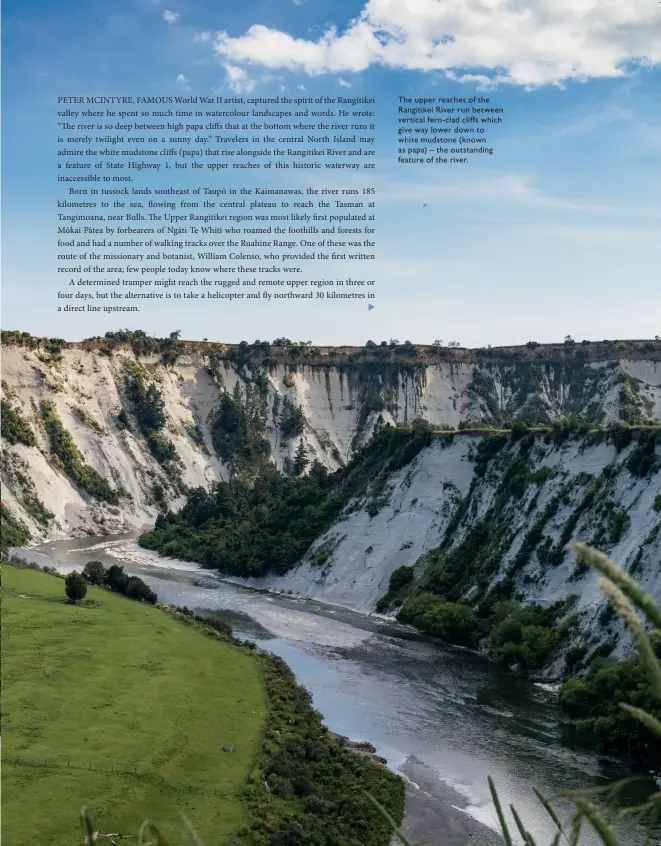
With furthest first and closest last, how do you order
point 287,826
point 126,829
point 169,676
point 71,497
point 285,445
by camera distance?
point 285,445 → point 71,497 → point 169,676 → point 287,826 → point 126,829

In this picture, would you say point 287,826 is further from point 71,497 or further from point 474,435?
point 71,497

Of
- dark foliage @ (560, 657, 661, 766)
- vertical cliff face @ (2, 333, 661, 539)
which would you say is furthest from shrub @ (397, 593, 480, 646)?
vertical cliff face @ (2, 333, 661, 539)

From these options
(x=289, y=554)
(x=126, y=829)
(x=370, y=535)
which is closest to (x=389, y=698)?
(x=126, y=829)

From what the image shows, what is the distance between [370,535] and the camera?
265ft

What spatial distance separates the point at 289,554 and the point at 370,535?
9.33 metres

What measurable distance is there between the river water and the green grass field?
5.26 metres

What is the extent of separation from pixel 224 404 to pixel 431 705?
343 ft

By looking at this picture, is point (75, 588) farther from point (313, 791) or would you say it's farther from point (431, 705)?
point (313, 791)

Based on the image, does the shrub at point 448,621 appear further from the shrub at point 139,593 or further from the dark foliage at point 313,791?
the dark foliage at point 313,791

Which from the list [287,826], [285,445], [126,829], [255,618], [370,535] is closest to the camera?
[126,829]

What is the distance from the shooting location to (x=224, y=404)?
480ft

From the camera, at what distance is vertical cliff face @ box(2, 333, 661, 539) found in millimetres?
117625

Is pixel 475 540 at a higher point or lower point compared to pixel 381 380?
lower

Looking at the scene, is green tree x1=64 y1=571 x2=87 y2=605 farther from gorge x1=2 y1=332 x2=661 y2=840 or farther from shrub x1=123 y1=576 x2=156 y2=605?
gorge x1=2 y1=332 x2=661 y2=840
